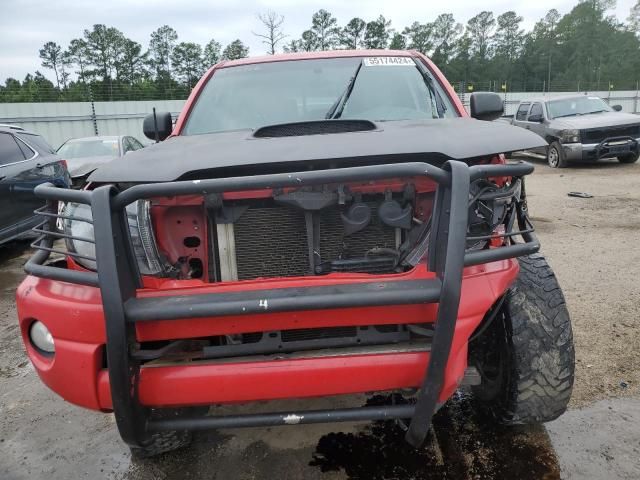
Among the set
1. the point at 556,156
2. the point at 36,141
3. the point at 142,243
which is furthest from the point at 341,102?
the point at 556,156

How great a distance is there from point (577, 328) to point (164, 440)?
2808 millimetres

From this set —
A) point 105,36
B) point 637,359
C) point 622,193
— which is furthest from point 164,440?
point 105,36

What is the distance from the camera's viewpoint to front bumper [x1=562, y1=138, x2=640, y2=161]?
11.3 meters

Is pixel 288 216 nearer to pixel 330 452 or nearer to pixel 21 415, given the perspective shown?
pixel 330 452

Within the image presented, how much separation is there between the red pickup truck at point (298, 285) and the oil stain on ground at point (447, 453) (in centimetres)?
19

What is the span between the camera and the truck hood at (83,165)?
8867 mm

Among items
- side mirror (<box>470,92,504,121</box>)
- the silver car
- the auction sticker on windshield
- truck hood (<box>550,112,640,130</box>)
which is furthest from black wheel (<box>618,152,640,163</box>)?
the silver car

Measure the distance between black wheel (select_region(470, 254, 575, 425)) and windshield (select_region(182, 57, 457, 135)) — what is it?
1.38 metres

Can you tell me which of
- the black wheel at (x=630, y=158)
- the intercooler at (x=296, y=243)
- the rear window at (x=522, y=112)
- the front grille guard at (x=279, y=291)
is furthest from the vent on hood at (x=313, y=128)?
the rear window at (x=522, y=112)

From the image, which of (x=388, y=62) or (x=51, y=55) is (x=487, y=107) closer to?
(x=388, y=62)

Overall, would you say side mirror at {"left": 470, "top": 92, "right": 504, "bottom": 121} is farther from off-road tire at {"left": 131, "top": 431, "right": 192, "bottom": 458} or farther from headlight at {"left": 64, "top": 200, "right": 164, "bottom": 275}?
off-road tire at {"left": 131, "top": 431, "right": 192, "bottom": 458}

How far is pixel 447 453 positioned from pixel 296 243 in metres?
1.26

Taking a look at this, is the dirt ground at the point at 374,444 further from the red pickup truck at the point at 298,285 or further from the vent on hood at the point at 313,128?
the vent on hood at the point at 313,128

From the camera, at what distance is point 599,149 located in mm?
11281
